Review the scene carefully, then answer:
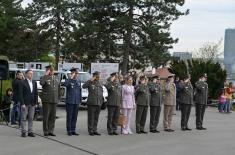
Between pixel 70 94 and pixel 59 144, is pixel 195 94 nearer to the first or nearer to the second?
pixel 70 94

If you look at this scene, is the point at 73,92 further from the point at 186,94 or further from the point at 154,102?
the point at 186,94

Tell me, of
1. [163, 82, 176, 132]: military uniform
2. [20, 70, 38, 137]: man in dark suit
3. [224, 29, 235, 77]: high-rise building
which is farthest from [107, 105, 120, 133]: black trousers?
[224, 29, 235, 77]: high-rise building

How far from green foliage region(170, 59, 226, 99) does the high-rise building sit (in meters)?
25.8


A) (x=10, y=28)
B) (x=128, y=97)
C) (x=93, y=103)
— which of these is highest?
(x=10, y=28)

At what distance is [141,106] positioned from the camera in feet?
56.2

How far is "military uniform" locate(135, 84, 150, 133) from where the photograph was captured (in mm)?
17062

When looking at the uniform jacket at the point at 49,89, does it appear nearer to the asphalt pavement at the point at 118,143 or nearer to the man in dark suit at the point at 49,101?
the man in dark suit at the point at 49,101

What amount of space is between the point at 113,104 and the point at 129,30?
3205 cm

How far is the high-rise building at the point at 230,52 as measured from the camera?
65938 millimetres

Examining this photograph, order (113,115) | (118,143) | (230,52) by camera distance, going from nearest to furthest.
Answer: (118,143) → (113,115) → (230,52)

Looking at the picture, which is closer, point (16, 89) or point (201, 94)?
point (16, 89)

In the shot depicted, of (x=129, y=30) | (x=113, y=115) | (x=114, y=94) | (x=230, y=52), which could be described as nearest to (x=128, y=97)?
(x=114, y=94)

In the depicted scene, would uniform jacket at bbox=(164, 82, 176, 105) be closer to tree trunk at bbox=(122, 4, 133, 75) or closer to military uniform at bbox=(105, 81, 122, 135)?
military uniform at bbox=(105, 81, 122, 135)

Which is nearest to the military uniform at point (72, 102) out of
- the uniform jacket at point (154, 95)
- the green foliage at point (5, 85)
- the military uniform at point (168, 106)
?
the uniform jacket at point (154, 95)
